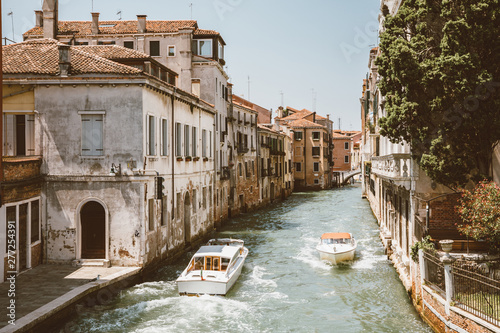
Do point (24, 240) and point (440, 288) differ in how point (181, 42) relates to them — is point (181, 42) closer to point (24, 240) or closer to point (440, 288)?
point (24, 240)

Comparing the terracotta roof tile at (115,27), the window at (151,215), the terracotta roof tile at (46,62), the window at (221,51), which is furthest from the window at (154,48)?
the window at (151,215)

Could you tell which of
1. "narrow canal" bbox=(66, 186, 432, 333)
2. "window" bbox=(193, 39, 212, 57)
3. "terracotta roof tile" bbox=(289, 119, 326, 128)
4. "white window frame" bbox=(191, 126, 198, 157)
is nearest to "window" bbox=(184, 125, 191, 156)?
"white window frame" bbox=(191, 126, 198, 157)

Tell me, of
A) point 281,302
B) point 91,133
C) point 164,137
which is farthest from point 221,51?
point 281,302

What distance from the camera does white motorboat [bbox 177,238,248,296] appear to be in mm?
14297

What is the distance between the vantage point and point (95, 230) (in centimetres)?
1569

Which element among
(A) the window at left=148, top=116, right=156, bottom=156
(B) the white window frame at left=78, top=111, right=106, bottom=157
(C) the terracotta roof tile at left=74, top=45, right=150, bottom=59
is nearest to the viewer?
(B) the white window frame at left=78, top=111, right=106, bottom=157

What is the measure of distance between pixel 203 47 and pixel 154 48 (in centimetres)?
280

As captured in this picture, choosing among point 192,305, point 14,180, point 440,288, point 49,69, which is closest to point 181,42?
point 49,69

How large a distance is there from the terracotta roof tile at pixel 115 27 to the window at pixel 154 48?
0.62 m

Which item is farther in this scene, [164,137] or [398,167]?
[164,137]

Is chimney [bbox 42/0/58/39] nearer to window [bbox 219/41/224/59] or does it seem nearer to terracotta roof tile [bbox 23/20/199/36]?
terracotta roof tile [bbox 23/20/199/36]

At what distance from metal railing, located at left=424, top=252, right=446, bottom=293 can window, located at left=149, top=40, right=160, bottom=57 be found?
2159 centimetres

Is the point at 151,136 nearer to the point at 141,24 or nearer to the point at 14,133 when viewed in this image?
the point at 14,133

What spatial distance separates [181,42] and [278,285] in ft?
57.0
